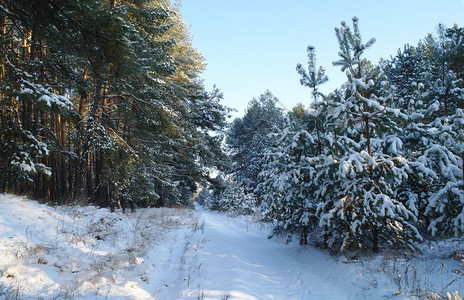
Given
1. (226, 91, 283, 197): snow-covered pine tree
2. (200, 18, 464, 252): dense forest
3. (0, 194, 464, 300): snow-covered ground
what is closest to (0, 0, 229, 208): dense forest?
(0, 194, 464, 300): snow-covered ground

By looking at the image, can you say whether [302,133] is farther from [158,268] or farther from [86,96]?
[86,96]

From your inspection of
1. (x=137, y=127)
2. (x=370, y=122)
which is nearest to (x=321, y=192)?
(x=370, y=122)

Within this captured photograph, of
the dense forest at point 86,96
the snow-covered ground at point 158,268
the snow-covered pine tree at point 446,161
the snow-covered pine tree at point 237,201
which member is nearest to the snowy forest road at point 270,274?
the snow-covered ground at point 158,268

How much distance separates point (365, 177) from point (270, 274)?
11.6 ft

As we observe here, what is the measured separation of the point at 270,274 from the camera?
6.48m

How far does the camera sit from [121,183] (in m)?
9.96

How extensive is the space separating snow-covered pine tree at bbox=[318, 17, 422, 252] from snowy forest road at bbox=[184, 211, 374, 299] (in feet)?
2.67

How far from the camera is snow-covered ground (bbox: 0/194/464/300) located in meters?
3.98

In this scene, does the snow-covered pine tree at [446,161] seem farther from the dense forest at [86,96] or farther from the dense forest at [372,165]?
the dense forest at [86,96]

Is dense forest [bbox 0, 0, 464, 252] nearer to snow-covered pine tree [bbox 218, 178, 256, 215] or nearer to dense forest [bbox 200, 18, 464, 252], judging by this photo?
dense forest [bbox 200, 18, 464, 252]

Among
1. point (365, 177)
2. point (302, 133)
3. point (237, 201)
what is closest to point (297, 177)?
point (302, 133)

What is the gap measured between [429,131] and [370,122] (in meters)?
1.58

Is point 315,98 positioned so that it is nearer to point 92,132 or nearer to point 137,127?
point 92,132

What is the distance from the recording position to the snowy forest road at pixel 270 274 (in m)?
5.04
